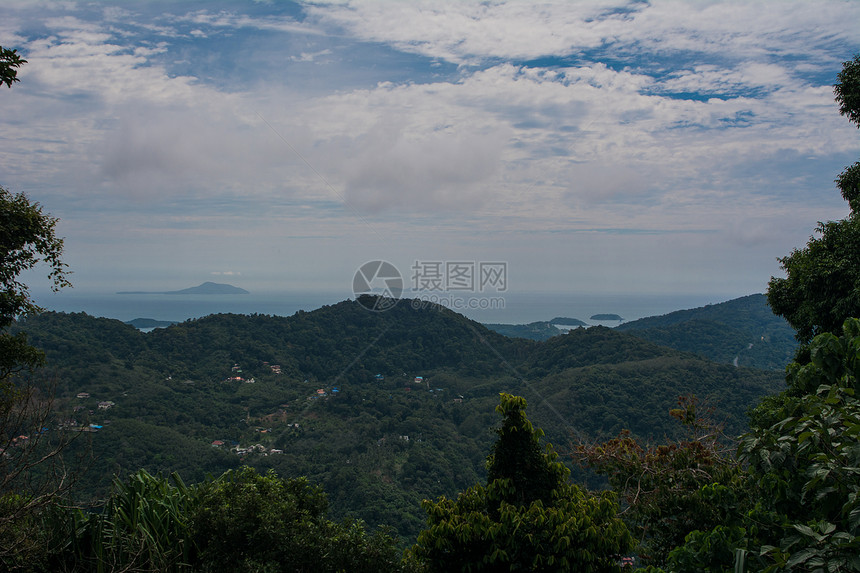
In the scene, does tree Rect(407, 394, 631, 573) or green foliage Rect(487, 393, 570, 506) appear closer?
tree Rect(407, 394, 631, 573)

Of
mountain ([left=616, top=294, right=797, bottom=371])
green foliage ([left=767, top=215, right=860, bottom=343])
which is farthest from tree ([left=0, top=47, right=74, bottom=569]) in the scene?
mountain ([left=616, top=294, right=797, bottom=371])

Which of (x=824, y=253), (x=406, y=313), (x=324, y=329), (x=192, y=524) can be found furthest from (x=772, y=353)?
(x=192, y=524)

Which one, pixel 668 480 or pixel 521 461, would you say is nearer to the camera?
pixel 521 461

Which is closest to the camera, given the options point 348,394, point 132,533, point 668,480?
point 132,533

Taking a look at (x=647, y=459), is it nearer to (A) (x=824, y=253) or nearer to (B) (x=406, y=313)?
(A) (x=824, y=253)

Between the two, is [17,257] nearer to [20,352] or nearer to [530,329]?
[20,352]

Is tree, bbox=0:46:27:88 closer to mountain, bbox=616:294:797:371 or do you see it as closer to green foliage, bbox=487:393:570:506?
green foliage, bbox=487:393:570:506

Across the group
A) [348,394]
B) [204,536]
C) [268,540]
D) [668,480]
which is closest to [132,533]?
[204,536]
